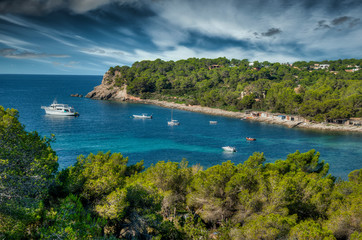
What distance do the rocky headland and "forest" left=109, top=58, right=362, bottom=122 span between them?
2.05 metres

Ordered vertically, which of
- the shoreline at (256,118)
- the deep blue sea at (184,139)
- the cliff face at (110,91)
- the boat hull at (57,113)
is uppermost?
the cliff face at (110,91)

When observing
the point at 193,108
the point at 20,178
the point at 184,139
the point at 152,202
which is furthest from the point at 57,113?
the point at 152,202

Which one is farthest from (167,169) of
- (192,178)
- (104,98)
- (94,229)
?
(104,98)

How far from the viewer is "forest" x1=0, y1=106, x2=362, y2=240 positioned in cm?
1013

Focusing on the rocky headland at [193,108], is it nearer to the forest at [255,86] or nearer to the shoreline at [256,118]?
the shoreline at [256,118]

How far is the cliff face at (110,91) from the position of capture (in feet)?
350

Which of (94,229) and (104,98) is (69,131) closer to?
(94,229)

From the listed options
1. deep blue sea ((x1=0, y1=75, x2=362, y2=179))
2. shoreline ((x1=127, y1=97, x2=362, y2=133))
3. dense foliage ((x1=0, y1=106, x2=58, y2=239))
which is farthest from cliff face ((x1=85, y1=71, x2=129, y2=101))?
dense foliage ((x1=0, y1=106, x2=58, y2=239))

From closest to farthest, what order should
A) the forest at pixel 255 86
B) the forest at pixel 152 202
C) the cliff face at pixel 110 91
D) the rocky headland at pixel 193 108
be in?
1. the forest at pixel 152 202
2. the rocky headland at pixel 193 108
3. the forest at pixel 255 86
4. the cliff face at pixel 110 91

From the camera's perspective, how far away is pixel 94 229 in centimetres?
962

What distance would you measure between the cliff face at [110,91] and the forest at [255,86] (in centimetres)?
282

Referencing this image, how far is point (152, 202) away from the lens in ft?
45.0

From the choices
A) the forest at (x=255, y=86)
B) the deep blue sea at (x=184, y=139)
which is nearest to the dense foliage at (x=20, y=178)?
the deep blue sea at (x=184, y=139)

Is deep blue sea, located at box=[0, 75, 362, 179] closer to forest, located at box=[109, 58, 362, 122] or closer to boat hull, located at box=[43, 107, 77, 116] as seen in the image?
boat hull, located at box=[43, 107, 77, 116]
